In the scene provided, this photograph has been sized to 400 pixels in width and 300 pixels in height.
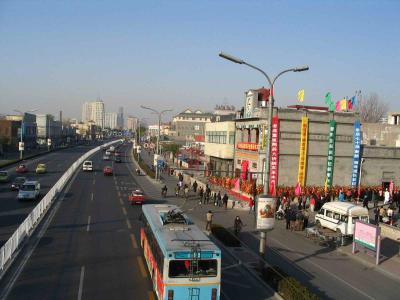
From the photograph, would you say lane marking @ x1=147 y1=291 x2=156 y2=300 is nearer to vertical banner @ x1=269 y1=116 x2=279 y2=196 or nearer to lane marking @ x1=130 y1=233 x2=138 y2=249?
lane marking @ x1=130 y1=233 x2=138 y2=249

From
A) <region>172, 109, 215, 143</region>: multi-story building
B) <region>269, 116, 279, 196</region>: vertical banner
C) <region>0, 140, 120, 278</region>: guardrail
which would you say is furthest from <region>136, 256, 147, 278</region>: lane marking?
<region>172, 109, 215, 143</region>: multi-story building

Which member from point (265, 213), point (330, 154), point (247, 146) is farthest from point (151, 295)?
point (247, 146)

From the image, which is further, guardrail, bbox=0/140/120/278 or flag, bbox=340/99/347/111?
flag, bbox=340/99/347/111

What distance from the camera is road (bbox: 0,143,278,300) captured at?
1677 centimetres

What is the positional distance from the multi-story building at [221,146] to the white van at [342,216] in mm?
23335

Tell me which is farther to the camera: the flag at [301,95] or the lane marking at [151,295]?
the flag at [301,95]

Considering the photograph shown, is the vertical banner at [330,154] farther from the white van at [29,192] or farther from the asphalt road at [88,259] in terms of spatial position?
the white van at [29,192]

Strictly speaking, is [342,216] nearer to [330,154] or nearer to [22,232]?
[22,232]

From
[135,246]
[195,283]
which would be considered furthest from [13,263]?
[195,283]

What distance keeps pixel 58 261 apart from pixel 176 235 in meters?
7.42

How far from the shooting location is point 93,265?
65.8 ft

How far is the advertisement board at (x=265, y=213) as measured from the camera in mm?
19156

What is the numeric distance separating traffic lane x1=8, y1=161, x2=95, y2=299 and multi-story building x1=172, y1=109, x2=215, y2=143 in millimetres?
140452

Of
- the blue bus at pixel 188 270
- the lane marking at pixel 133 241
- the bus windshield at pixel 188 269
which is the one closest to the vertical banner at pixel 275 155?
the lane marking at pixel 133 241
